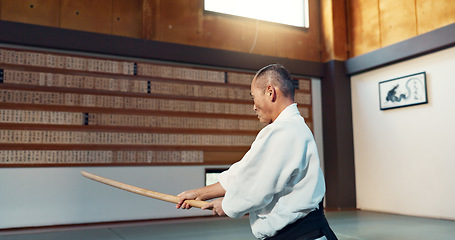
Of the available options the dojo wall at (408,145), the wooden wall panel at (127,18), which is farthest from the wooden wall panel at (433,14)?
the wooden wall panel at (127,18)

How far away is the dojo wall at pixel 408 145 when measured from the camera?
4492mm

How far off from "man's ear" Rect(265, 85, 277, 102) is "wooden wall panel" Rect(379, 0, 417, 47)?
421cm

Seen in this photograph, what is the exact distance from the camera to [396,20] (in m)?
5.17

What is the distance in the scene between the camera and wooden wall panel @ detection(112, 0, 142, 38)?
15.7 feet

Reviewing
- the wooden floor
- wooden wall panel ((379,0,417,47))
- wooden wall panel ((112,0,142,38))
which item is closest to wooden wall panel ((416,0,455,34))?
wooden wall panel ((379,0,417,47))

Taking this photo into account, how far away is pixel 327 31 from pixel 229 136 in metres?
2.43

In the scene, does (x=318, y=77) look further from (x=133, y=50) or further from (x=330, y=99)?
(x=133, y=50)

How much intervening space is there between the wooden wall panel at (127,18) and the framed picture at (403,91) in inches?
138

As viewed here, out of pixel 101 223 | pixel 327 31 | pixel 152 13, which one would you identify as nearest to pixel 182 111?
pixel 152 13

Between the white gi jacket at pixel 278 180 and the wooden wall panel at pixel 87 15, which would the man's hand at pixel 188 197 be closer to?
the white gi jacket at pixel 278 180

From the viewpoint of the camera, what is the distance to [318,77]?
236 inches

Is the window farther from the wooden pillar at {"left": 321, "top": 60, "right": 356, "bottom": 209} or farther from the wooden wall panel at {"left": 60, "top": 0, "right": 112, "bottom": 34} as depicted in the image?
the wooden wall panel at {"left": 60, "top": 0, "right": 112, "bottom": 34}

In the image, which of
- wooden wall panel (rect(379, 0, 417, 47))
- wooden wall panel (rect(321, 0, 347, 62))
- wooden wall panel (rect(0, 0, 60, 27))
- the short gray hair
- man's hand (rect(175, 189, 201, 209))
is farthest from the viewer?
wooden wall panel (rect(321, 0, 347, 62))

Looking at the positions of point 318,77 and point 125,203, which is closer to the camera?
point 125,203
